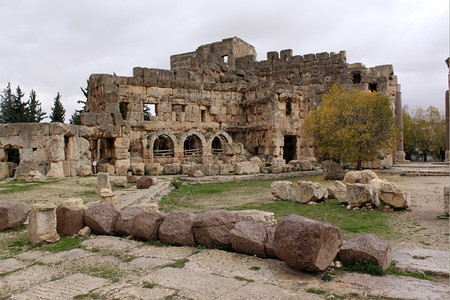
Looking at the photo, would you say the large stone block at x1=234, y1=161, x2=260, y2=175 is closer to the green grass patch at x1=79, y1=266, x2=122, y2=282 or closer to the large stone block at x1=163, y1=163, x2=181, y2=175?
the large stone block at x1=163, y1=163, x2=181, y2=175

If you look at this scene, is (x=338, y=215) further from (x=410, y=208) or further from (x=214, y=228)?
(x=214, y=228)

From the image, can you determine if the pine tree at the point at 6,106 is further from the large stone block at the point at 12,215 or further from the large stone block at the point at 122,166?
the large stone block at the point at 12,215

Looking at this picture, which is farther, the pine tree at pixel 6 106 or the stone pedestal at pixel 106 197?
the pine tree at pixel 6 106

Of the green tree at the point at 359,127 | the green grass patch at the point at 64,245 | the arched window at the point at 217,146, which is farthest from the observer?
the arched window at the point at 217,146

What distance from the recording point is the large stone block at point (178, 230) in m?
6.14

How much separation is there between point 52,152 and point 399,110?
25.6 m

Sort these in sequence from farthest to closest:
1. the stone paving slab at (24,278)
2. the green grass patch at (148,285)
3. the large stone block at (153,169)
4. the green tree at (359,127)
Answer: the large stone block at (153,169) < the green tree at (359,127) < the stone paving slab at (24,278) < the green grass patch at (148,285)

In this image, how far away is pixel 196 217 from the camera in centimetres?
621

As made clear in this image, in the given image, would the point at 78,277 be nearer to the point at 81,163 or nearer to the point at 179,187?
the point at 179,187

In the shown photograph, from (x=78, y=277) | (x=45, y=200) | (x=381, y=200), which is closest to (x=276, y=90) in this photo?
(x=381, y=200)

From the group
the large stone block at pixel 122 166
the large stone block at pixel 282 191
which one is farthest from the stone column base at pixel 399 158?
the large stone block at pixel 282 191

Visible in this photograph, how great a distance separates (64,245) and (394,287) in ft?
16.2

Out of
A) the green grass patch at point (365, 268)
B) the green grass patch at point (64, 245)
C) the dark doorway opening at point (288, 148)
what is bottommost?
the green grass patch at point (64, 245)

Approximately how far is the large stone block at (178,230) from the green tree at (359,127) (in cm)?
1322
